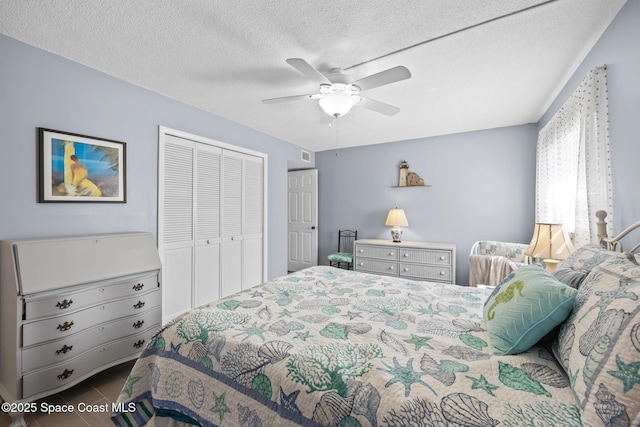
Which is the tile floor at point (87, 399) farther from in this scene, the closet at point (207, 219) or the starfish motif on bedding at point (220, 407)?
the closet at point (207, 219)

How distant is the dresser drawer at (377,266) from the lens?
4141 millimetres

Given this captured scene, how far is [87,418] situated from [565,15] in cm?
390

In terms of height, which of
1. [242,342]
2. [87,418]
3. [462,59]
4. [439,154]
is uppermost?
[462,59]

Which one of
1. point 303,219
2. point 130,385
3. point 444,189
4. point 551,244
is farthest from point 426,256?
point 130,385

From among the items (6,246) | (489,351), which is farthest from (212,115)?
(489,351)

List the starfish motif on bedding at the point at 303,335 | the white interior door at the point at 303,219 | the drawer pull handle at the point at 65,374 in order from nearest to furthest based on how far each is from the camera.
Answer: the starfish motif on bedding at the point at 303,335 → the drawer pull handle at the point at 65,374 → the white interior door at the point at 303,219

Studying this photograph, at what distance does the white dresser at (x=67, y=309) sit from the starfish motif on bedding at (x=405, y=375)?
7.04ft

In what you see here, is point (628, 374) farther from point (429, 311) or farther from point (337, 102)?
point (337, 102)

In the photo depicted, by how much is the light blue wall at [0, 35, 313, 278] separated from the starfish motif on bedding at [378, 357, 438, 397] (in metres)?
2.59

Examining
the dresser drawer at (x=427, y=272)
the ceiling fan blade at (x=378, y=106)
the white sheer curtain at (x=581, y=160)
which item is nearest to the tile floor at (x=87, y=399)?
the ceiling fan blade at (x=378, y=106)

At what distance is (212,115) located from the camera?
336 cm

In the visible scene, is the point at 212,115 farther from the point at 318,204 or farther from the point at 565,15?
the point at 565,15

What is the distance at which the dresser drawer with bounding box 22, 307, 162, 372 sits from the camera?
1.73 m

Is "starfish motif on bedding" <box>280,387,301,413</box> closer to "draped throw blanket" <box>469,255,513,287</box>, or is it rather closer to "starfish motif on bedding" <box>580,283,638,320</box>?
"starfish motif on bedding" <box>580,283,638,320</box>
